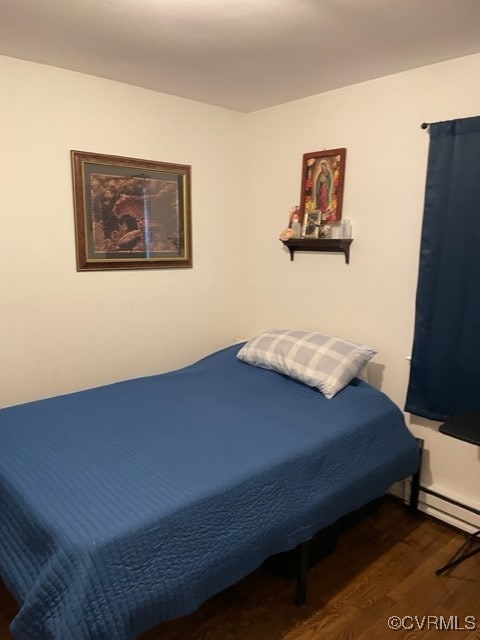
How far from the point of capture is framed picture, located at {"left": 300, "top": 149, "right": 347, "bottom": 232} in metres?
2.66

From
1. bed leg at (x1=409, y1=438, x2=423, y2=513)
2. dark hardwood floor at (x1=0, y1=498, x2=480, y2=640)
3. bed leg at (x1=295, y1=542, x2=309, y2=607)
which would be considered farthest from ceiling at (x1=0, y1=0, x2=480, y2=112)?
dark hardwood floor at (x1=0, y1=498, x2=480, y2=640)

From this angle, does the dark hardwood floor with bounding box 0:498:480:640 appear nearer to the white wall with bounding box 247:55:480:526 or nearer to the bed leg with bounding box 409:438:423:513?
the bed leg with bounding box 409:438:423:513

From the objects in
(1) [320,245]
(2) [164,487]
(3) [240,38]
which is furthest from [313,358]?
(3) [240,38]

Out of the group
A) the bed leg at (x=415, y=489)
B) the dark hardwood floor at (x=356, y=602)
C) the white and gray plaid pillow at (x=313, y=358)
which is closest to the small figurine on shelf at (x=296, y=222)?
the white and gray plaid pillow at (x=313, y=358)

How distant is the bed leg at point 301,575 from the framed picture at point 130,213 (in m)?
1.82

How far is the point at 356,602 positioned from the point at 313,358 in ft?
3.69

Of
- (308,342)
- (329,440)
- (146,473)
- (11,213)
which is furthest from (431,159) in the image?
(11,213)

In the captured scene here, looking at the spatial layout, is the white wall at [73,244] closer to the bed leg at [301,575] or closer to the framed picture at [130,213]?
the framed picture at [130,213]

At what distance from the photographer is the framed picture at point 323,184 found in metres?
2.66

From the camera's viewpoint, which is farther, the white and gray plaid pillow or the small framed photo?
the small framed photo

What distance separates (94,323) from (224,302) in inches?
39.2

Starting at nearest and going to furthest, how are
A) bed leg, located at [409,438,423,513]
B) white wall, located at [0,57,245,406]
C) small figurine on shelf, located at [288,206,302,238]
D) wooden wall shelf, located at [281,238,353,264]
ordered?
1. white wall, located at [0,57,245,406]
2. bed leg, located at [409,438,423,513]
3. wooden wall shelf, located at [281,238,353,264]
4. small figurine on shelf, located at [288,206,302,238]

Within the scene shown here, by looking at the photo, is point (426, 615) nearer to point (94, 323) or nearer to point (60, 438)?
point (60, 438)

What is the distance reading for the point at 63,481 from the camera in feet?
5.01
